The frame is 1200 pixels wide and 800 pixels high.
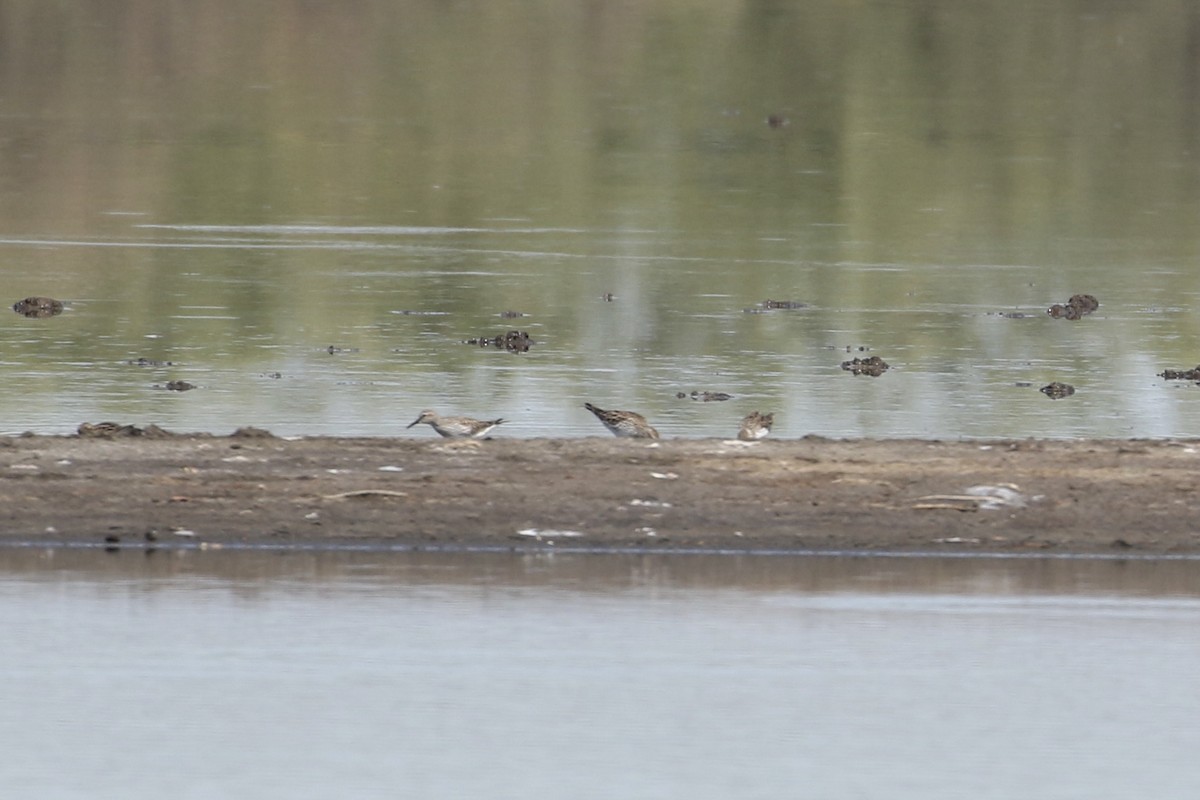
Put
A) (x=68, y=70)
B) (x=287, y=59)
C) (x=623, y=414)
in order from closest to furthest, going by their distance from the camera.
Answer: (x=623, y=414), (x=68, y=70), (x=287, y=59)

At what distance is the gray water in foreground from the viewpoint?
10.5 metres

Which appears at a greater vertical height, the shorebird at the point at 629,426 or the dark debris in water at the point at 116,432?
the shorebird at the point at 629,426

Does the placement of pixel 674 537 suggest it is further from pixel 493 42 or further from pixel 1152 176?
pixel 493 42

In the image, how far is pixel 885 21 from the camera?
63.3 meters

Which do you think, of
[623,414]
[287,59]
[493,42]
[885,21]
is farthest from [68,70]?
[623,414]

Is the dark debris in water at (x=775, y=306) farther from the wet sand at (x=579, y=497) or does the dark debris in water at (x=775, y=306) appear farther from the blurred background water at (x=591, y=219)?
the wet sand at (x=579, y=497)

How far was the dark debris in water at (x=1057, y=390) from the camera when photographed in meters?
19.9

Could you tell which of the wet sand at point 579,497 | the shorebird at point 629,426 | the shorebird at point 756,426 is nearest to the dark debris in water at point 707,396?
the shorebird at point 756,426

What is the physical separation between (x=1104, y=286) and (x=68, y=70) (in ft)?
91.9

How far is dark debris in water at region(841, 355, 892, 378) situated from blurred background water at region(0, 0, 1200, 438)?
4.5 inches

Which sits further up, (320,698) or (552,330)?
(552,330)

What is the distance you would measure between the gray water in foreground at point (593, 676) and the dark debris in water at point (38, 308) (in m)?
9.23

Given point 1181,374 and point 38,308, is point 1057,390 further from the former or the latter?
point 38,308

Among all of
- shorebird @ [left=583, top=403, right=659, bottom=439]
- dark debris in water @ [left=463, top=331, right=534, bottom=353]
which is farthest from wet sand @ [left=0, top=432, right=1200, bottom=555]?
dark debris in water @ [left=463, top=331, right=534, bottom=353]
